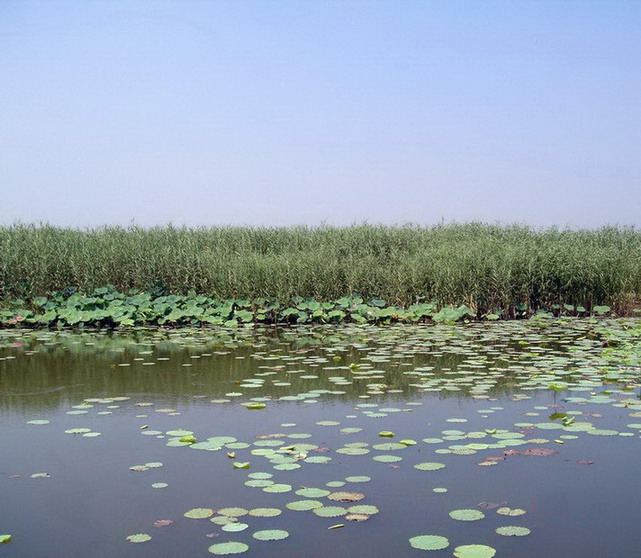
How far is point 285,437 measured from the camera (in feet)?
13.4

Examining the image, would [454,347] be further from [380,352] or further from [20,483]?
[20,483]

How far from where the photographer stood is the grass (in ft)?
36.7

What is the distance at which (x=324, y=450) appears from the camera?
12.4 ft

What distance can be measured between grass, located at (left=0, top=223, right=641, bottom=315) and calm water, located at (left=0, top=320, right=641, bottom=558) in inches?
148

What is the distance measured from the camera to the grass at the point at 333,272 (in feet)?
36.7

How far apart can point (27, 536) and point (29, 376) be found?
400 cm

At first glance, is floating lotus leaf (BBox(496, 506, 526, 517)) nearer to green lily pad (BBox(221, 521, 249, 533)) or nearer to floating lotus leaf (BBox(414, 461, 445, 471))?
floating lotus leaf (BBox(414, 461, 445, 471))

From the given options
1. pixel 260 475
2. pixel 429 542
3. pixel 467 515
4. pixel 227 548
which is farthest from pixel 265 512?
pixel 467 515

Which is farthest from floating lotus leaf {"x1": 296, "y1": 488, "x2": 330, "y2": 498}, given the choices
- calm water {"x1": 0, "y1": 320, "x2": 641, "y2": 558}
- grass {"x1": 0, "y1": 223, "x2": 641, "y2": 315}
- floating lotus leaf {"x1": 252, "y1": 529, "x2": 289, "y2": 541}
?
grass {"x1": 0, "y1": 223, "x2": 641, "y2": 315}

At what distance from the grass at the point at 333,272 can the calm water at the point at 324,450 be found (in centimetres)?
377

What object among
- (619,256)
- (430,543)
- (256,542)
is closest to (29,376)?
(256,542)

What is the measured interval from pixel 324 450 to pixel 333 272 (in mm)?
7812

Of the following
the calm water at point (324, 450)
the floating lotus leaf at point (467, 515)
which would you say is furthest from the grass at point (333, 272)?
the floating lotus leaf at point (467, 515)

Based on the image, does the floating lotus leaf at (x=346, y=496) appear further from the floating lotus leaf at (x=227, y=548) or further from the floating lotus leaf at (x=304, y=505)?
the floating lotus leaf at (x=227, y=548)
